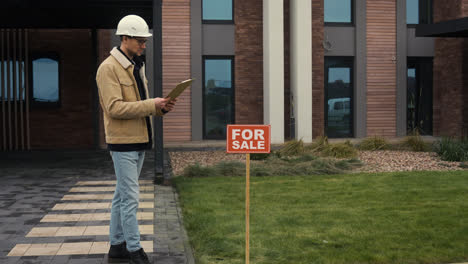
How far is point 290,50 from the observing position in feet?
59.6

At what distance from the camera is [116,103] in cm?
448

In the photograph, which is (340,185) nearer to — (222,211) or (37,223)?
(222,211)

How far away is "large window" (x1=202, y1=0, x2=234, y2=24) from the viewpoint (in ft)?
60.2

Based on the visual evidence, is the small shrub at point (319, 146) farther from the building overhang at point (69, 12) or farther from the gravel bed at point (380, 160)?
the building overhang at point (69, 12)

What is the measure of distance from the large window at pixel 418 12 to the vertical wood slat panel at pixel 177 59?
770 cm

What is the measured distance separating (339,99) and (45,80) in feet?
30.8

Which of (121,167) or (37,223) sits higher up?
(121,167)

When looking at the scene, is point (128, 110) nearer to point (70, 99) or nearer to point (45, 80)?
point (70, 99)

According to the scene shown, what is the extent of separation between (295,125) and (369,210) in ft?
33.8

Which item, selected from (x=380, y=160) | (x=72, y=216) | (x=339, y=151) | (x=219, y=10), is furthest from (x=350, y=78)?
(x=72, y=216)

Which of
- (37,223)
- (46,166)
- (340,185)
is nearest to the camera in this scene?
(37,223)

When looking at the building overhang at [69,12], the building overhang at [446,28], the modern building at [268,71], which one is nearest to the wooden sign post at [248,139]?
the building overhang at [69,12]

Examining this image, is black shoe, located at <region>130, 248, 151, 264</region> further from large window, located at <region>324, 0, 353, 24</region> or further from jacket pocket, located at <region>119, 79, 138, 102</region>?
large window, located at <region>324, 0, 353, 24</region>

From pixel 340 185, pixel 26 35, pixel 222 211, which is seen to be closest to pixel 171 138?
pixel 26 35
